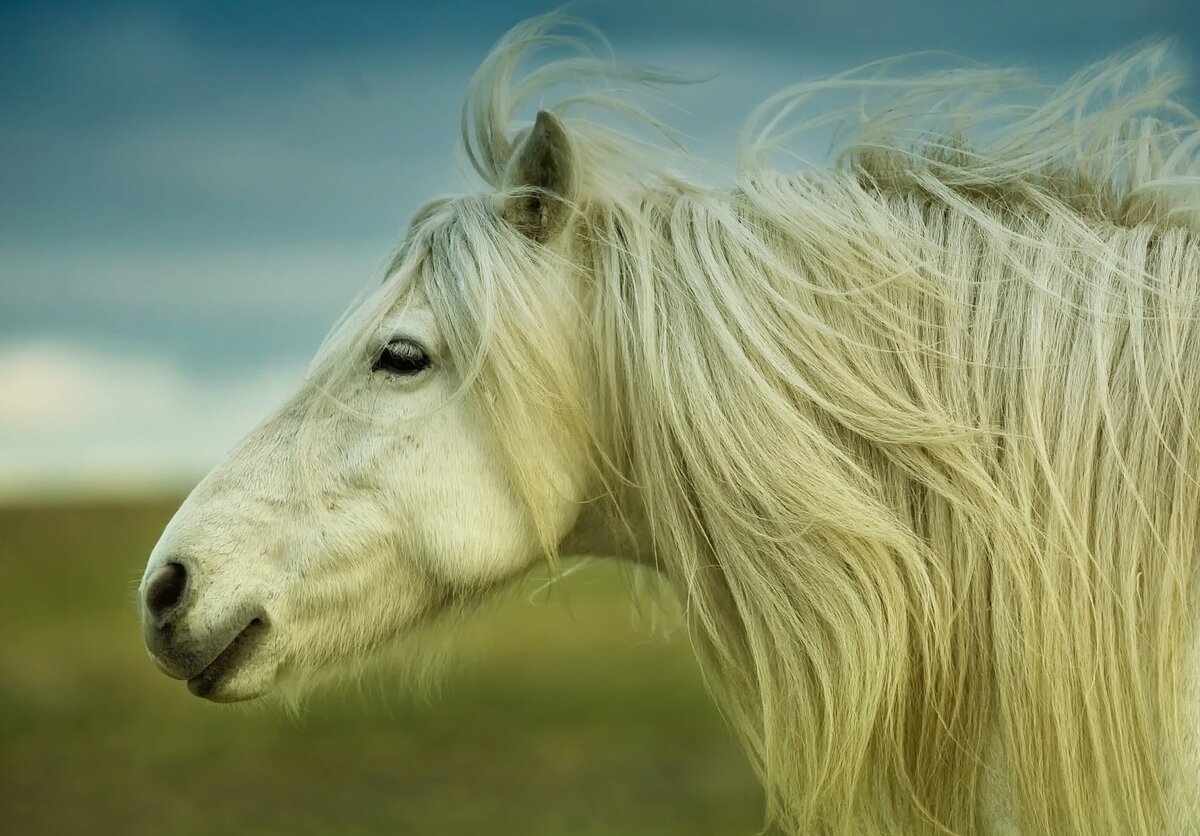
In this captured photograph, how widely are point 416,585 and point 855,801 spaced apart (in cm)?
39

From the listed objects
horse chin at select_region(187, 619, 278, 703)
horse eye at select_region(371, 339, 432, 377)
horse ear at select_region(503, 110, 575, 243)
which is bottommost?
horse chin at select_region(187, 619, 278, 703)

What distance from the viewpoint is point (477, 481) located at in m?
0.72

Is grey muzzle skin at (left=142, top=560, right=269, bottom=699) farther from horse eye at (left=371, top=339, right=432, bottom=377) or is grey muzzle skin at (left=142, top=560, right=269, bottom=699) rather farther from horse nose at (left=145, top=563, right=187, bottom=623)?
horse eye at (left=371, top=339, right=432, bottom=377)

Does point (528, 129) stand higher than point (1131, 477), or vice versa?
point (528, 129)

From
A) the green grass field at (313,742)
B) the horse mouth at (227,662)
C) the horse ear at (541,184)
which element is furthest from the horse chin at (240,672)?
the green grass field at (313,742)

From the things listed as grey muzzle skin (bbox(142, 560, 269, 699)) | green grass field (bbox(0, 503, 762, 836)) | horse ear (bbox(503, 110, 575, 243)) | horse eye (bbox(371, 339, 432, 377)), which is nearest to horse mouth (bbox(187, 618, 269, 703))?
grey muzzle skin (bbox(142, 560, 269, 699))

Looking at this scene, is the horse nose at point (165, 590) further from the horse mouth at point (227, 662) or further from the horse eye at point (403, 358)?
the horse eye at point (403, 358)

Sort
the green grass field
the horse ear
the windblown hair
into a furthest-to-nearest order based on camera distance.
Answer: the green grass field → the horse ear → the windblown hair

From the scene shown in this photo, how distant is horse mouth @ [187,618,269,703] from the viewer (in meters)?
0.72

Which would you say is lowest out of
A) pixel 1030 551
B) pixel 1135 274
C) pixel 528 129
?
pixel 1030 551

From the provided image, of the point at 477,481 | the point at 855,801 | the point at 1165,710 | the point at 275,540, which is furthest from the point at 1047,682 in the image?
the point at 275,540

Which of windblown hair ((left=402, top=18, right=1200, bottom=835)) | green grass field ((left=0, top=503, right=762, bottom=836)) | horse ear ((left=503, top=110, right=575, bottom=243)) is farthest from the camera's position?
green grass field ((left=0, top=503, right=762, bottom=836))

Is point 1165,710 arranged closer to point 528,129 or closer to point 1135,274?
point 1135,274

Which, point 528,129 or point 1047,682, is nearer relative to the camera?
point 1047,682
